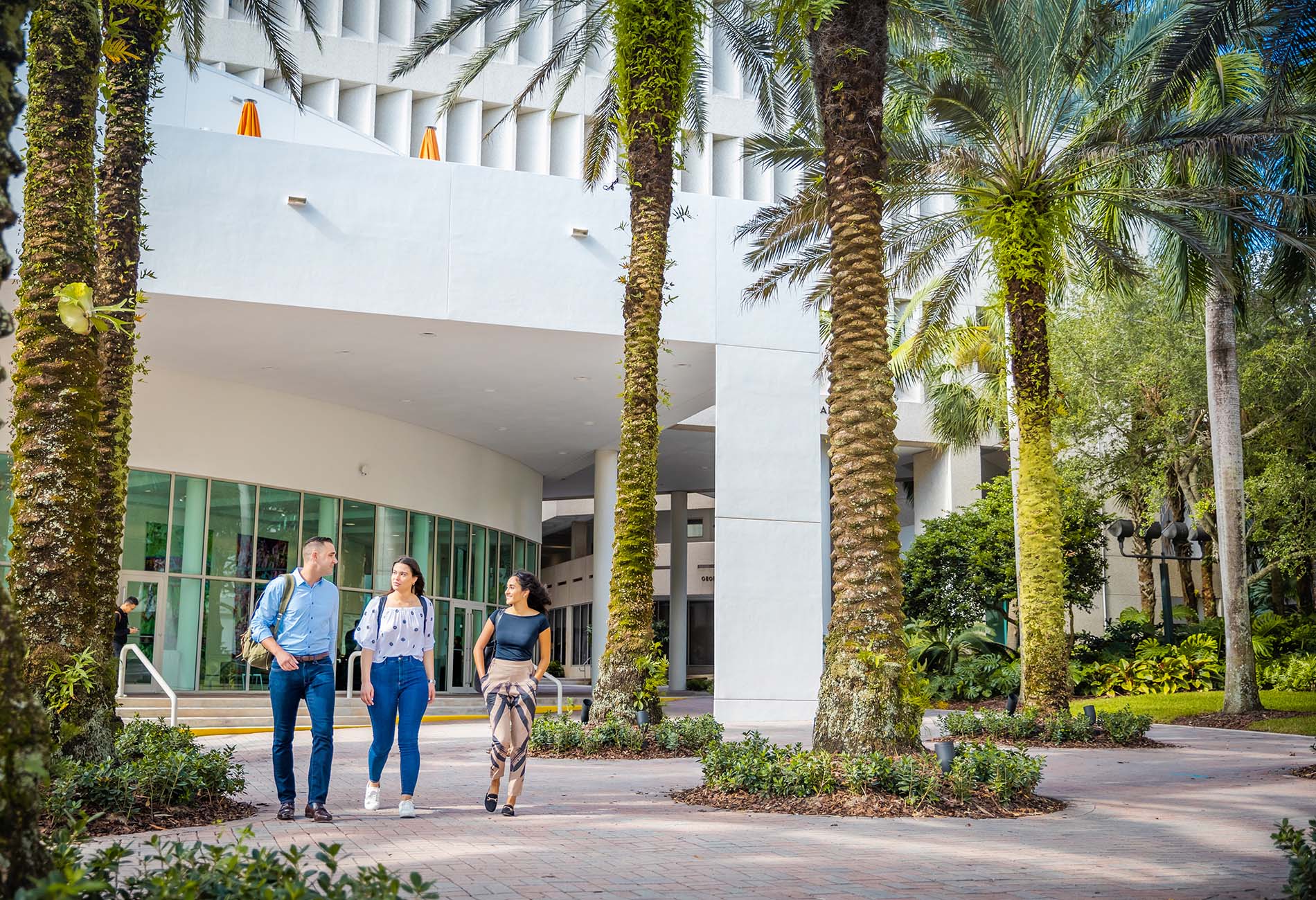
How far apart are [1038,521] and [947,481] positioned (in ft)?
66.3

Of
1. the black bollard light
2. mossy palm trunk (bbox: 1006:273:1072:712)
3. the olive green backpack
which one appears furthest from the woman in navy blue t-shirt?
mossy palm trunk (bbox: 1006:273:1072:712)

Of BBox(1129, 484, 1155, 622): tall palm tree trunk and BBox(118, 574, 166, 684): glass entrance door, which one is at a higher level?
BBox(1129, 484, 1155, 622): tall palm tree trunk

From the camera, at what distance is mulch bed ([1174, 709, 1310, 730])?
1916 centimetres

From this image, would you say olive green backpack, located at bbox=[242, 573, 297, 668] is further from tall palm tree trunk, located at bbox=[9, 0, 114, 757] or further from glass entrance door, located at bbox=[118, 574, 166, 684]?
glass entrance door, located at bbox=[118, 574, 166, 684]

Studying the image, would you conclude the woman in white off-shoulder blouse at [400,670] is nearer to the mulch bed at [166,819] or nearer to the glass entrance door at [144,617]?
the mulch bed at [166,819]

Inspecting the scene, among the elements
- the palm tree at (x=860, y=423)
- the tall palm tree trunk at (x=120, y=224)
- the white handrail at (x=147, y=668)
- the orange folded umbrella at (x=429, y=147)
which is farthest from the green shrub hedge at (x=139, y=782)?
the orange folded umbrella at (x=429, y=147)

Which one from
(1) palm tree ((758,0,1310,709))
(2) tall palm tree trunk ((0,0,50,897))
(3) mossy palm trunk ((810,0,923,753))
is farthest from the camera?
(1) palm tree ((758,0,1310,709))

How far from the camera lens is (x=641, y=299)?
13930 millimetres

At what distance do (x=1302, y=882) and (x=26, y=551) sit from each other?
7.17 meters

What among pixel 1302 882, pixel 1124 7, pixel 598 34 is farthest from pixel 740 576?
pixel 1302 882

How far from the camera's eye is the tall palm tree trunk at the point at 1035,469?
588 inches

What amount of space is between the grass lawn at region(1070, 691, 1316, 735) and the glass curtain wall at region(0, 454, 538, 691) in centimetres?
1434

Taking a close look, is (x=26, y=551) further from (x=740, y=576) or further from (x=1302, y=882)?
(x=740, y=576)

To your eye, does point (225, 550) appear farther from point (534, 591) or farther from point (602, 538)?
point (534, 591)
